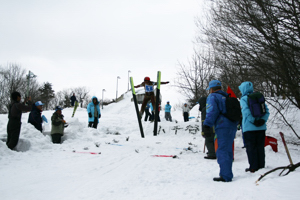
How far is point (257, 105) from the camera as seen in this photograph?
3785 mm

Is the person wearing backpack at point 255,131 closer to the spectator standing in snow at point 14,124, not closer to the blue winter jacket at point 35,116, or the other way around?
the spectator standing in snow at point 14,124

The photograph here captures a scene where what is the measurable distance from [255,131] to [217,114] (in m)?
1.11

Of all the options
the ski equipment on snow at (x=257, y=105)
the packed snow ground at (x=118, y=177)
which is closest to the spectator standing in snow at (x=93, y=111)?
the packed snow ground at (x=118, y=177)

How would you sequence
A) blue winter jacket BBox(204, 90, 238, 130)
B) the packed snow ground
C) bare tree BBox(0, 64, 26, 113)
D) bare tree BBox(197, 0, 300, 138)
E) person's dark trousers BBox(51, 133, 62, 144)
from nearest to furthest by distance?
the packed snow ground → blue winter jacket BBox(204, 90, 238, 130) → bare tree BBox(197, 0, 300, 138) → person's dark trousers BBox(51, 133, 62, 144) → bare tree BBox(0, 64, 26, 113)

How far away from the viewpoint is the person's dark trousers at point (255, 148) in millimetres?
3703

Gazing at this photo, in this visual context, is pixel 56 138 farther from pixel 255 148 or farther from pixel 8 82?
pixel 8 82

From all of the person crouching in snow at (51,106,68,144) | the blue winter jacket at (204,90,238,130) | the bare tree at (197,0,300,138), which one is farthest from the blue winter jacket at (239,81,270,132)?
the person crouching in snow at (51,106,68,144)

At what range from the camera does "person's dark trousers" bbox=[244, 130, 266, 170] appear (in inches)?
146

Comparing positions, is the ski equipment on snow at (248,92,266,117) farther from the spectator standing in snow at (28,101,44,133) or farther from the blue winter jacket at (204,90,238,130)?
the spectator standing in snow at (28,101,44,133)

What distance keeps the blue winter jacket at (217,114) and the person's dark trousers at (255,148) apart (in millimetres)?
796

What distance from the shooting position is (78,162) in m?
4.28

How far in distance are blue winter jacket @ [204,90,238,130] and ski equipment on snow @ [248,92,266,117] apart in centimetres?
71

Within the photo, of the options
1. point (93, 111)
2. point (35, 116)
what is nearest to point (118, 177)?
point (35, 116)

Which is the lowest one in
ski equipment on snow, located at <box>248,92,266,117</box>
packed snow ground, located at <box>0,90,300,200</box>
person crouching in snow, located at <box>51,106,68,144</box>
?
packed snow ground, located at <box>0,90,300,200</box>
